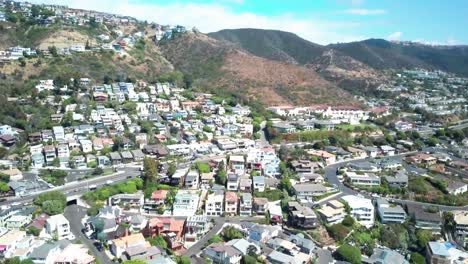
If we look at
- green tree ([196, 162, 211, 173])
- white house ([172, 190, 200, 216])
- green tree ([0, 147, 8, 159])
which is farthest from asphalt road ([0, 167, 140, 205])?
green tree ([0, 147, 8, 159])

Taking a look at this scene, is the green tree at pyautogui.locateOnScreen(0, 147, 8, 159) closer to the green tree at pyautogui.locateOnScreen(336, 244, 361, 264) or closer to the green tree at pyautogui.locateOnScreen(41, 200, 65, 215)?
the green tree at pyautogui.locateOnScreen(41, 200, 65, 215)

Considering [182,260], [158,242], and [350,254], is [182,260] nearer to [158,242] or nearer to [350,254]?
[158,242]

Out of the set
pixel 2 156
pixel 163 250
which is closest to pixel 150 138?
pixel 2 156

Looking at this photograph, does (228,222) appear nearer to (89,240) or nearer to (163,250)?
(163,250)

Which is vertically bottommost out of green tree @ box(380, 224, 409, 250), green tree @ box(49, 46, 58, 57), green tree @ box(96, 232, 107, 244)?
green tree @ box(380, 224, 409, 250)

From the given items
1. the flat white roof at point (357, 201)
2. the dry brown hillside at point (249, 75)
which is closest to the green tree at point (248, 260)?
the flat white roof at point (357, 201)

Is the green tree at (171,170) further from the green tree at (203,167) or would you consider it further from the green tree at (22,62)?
the green tree at (22,62)
